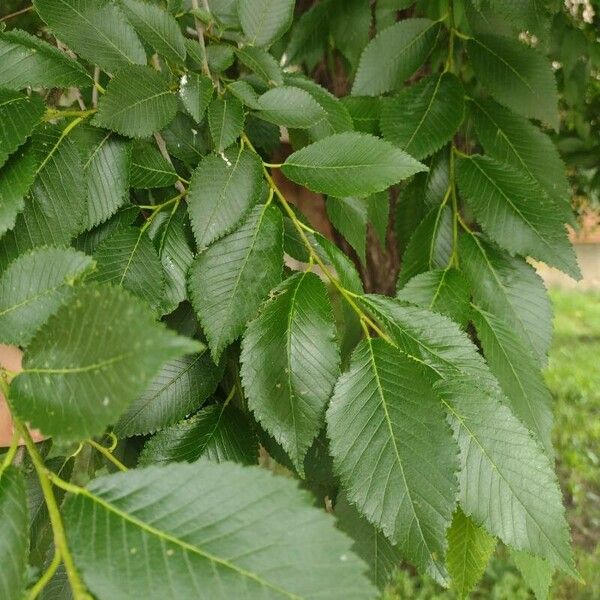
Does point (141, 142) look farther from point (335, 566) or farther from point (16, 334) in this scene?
point (335, 566)

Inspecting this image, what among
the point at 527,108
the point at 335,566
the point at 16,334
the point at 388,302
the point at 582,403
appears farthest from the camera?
the point at 582,403

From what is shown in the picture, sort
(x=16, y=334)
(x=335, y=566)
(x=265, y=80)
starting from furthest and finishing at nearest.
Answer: (x=265, y=80)
(x=16, y=334)
(x=335, y=566)

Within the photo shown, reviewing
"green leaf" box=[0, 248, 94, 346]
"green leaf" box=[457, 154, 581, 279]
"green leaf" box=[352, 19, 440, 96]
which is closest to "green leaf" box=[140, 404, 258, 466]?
"green leaf" box=[0, 248, 94, 346]

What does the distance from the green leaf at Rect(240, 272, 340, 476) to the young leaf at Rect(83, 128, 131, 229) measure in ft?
0.69

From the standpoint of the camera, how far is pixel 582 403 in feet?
13.0

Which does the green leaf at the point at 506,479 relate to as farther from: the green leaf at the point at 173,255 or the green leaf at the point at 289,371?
the green leaf at the point at 173,255

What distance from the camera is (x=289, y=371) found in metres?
0.60

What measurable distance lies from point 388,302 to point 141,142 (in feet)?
1.09

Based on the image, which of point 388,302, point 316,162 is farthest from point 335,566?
point 316,162

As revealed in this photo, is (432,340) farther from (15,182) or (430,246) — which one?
(15,182)

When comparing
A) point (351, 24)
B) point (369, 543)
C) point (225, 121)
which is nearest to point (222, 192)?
point (225, 121)

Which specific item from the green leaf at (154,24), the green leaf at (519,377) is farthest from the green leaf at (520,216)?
the green leaf at (154,24)

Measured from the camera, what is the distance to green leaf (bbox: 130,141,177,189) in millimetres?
723

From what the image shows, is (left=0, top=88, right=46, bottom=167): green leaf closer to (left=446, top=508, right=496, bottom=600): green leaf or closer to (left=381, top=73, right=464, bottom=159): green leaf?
(left=381, top=73, right=464, bottom=159): green leaf
